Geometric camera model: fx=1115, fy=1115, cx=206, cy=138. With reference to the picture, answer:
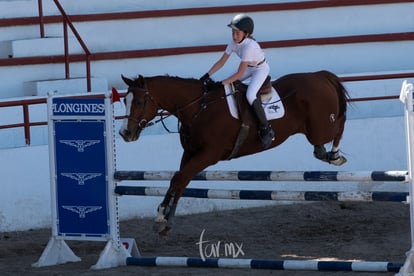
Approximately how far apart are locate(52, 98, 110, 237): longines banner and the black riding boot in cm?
133

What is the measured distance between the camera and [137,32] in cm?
1516

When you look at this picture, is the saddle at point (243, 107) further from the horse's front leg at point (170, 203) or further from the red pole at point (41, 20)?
the red pole at point (41, 20)

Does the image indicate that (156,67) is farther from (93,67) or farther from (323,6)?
(323,6)

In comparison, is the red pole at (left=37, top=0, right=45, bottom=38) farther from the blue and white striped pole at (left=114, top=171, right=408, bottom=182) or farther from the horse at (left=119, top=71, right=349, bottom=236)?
the blue and white striped pole at (left=114, top=171, right=408, bottom=182)

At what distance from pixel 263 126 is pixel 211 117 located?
48 cm

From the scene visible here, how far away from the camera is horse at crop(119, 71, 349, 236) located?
9203 mm

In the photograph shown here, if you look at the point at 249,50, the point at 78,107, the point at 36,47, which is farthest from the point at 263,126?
the point at 36,47

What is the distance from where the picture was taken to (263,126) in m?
9.71

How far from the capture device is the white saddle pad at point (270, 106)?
9.69 meters

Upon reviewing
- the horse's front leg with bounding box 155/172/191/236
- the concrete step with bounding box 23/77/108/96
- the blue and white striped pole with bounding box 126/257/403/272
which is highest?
the concrete step with bounding box 23/77/108/96

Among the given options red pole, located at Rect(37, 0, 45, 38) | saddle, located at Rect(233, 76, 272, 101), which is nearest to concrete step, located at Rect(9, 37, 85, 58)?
red pole, located at Rect(37, 0, 45, 38)

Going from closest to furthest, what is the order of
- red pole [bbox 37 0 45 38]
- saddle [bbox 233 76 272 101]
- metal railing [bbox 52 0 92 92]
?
saddle [bbox 233 76 272 101] < metal railing [bbox 52 0 92 92] < red pole [bbox 37 0 45 38]

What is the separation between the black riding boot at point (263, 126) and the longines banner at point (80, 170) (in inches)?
52.5

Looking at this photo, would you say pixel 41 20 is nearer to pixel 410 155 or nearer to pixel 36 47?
pixel 36 47
